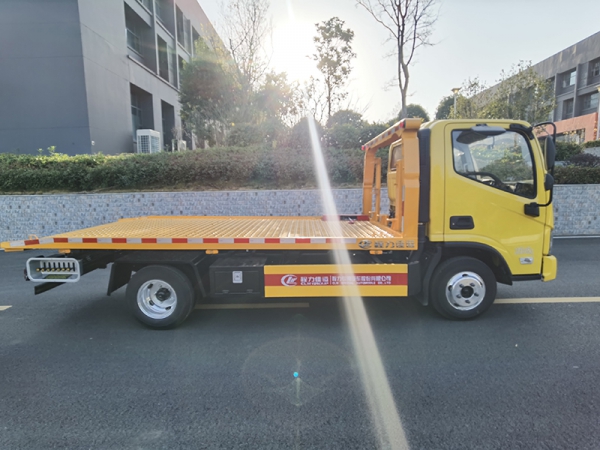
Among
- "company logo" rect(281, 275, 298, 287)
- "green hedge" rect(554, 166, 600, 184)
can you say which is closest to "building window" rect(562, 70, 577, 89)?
"green hedge" rect(554, 166, 600, 184)

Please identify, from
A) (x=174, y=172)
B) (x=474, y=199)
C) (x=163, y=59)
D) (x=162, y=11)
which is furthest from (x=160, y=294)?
(x=162, y=11)

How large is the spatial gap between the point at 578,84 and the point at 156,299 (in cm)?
4236

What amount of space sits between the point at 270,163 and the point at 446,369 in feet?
28.3

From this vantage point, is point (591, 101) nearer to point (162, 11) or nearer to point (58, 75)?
point (162, 11)

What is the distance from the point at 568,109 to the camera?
119ft

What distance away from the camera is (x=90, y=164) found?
11.2m

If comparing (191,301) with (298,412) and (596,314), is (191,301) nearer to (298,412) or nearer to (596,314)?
(298,412)

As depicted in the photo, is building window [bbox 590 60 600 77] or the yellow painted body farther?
building window [bbox 590 60 600 77]

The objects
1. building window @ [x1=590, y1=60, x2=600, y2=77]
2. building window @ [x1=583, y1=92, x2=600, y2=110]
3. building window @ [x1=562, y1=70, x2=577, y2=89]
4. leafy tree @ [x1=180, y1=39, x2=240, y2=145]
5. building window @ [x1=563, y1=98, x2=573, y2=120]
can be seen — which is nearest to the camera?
leafy tree @ [x1=180, y1=39, x2=240, y2=145]

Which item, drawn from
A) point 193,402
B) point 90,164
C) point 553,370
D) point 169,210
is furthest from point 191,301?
point 90,164

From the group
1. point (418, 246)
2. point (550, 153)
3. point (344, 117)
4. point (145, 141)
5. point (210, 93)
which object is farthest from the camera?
point (145, 141)

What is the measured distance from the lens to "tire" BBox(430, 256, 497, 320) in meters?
4.25

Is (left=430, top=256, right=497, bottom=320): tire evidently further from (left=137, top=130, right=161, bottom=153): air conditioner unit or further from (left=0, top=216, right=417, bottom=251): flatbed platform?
(left=137, top=130, right=161, bottom=153): air conditioner unit

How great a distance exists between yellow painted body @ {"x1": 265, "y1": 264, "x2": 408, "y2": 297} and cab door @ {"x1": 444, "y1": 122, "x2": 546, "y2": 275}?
80 cm
